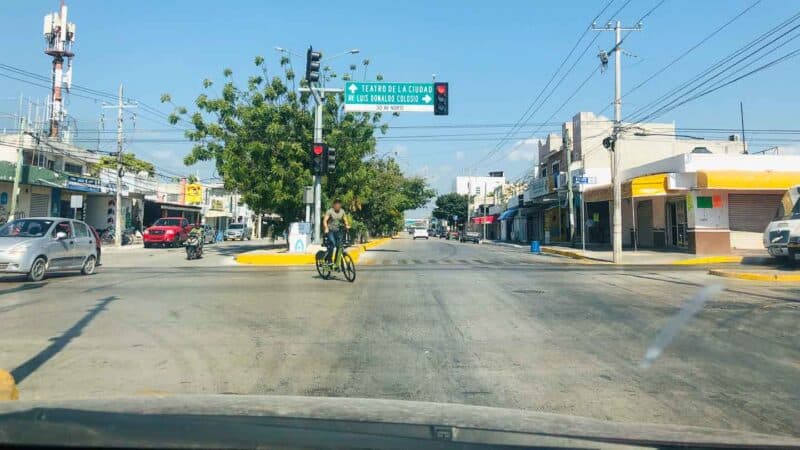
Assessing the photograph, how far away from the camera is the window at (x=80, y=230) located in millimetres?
15997

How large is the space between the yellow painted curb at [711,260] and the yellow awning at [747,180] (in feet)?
10.1

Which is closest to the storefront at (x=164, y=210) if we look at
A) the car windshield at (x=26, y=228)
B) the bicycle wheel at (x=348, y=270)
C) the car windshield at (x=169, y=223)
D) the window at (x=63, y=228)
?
the car windshield at (x=169, y=223)

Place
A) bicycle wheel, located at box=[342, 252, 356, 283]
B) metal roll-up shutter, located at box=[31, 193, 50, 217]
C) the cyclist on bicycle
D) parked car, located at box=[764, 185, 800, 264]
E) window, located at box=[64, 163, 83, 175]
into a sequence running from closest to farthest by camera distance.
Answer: bicycle wheel, located at box=[342, 252, 356, 283] → the cyclist on bicycle → parked car, located at box=[764, 185, 800, 264] → metal roll-up shutter, located at box=[31, 193, 50, 217] → window, located at box=[64, 163, 83, 175]

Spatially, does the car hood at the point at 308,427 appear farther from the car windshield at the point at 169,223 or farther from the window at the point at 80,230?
the car windshield at the point at 169,223

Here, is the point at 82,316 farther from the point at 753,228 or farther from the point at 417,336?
the point at 753,228

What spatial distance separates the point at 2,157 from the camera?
113 ft

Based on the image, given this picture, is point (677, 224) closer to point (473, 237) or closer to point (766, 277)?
point (766, 277)

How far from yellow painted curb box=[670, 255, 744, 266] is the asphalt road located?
32.5 feet

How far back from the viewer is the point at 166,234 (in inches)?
1400

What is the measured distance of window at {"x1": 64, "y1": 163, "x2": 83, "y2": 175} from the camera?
131 feet

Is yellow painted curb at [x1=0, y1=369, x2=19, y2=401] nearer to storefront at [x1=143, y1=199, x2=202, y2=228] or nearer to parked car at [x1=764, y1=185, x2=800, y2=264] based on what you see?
parked car at [x1=764, y1=185, x2=800, y2=264]

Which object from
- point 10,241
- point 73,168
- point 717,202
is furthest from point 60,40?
point 717,202

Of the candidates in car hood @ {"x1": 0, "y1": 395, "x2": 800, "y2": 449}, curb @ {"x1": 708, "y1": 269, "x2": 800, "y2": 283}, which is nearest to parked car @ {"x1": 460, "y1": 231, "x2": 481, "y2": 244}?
curb @ {"x1": 708, "y1": 269, "x2": 800, "y2": 283}

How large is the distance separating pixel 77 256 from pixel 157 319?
8.67 m
